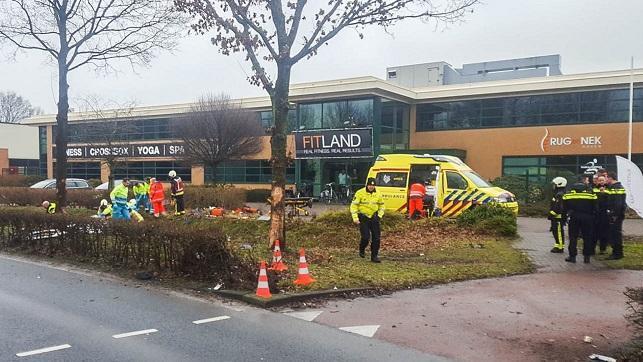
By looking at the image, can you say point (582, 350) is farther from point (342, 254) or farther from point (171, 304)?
point (342, 254)

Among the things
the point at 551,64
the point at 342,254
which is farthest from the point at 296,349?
the point at 551,64

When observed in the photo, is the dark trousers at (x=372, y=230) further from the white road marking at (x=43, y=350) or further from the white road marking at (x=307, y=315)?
the white road marking at (x=43, y=350)

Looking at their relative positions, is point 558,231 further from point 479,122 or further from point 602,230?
point 479,122

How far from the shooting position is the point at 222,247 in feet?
28.0

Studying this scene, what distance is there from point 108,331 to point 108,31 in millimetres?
11730

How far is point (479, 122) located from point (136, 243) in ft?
81.7

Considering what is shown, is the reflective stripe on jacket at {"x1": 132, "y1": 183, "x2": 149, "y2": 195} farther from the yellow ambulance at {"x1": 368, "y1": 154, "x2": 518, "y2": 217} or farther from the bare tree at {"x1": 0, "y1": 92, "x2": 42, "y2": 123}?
the bare tree at {"x1": 0, "y1": 92, "x2": 42, "y2": 123}

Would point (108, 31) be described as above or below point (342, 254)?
above

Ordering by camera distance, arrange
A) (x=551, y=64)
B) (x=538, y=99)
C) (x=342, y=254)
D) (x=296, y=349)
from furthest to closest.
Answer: (x=551, y=64), (x=538, y=99), (x=342, y=254), (x=296, y=349)

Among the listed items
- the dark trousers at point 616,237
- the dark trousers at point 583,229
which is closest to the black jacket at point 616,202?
the dark trousers at point 616,237

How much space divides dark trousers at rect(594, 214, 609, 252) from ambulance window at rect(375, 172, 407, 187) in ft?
24.7

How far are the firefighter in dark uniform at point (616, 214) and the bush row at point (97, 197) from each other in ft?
47.1

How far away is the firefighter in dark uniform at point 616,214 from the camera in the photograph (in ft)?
35.3

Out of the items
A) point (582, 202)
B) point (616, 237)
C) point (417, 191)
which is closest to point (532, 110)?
point (417, 191)
